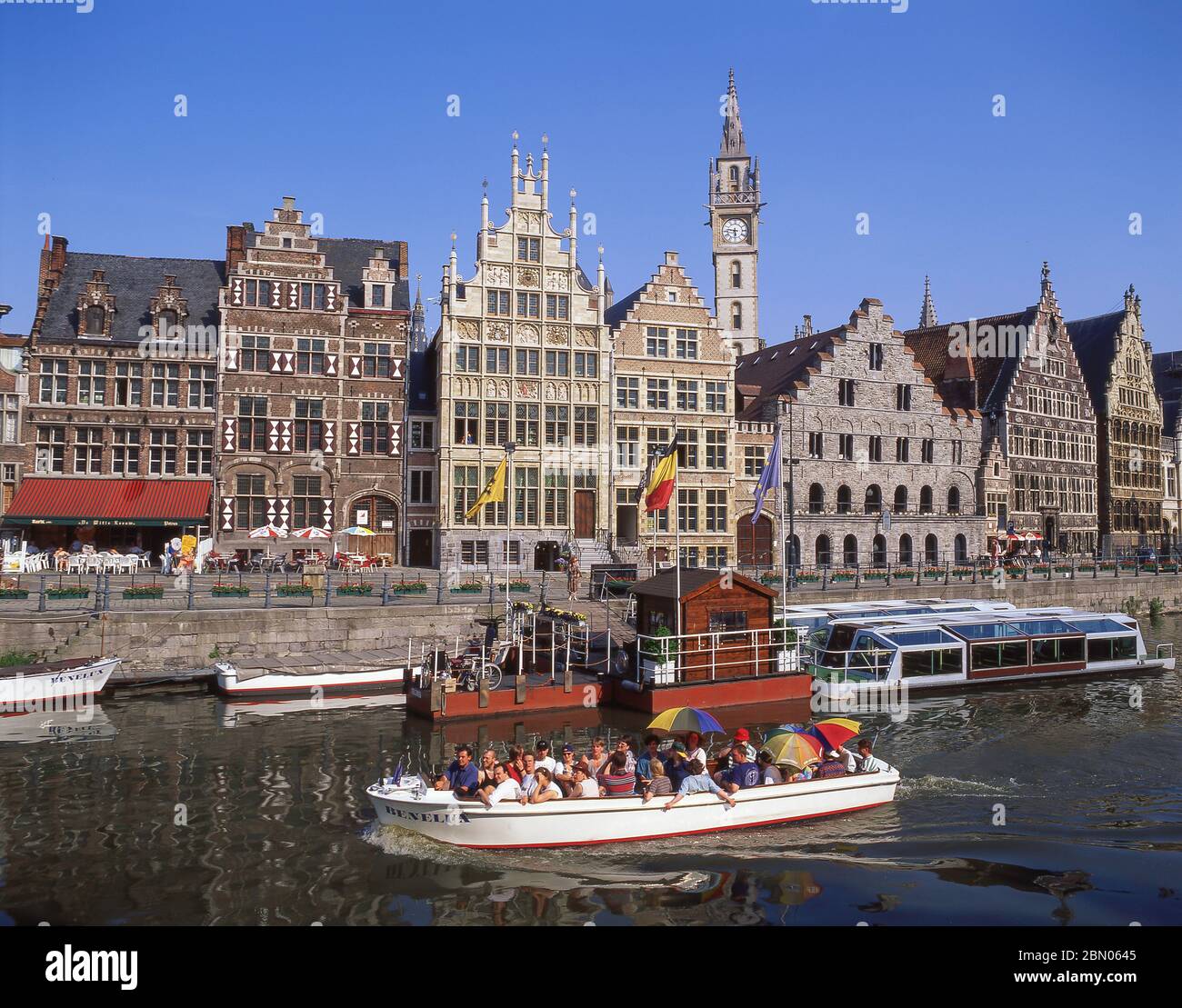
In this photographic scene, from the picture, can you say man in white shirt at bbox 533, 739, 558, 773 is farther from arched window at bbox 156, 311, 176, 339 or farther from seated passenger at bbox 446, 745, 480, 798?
arched window at bbox 156, 311, 176, 339

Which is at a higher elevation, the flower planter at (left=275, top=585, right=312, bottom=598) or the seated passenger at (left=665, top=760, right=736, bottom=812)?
the flower planter at (left=275, top=585, right=312, bottom=598)

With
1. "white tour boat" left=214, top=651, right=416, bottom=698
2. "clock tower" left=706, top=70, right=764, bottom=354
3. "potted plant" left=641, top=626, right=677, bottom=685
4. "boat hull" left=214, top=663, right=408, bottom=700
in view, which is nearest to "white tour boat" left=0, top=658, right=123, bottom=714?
"boat hull" left=214, top=663, right=408, bottom=700

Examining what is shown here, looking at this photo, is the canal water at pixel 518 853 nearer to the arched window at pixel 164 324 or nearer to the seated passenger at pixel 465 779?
the seated passenger at pixel 465 779

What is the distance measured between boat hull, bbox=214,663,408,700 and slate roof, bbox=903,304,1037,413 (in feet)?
150

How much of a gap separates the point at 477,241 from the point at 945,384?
34.9m

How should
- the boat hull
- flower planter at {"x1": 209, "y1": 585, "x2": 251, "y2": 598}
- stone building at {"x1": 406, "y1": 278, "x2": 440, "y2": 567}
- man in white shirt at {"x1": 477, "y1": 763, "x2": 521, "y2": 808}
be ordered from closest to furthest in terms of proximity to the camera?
man in white shirt at {"x1": 477, "y1": 763, "x2": 521, "y2": 808} < the boat hull < flower planter at {"x1": 209, "y1": 585, "x2": 251, "y2": 598} < stone building at {"x1": 406, "y1": 278, "x2": 440, "y2": 567}

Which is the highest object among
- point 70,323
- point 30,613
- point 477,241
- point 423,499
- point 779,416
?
point 477,241

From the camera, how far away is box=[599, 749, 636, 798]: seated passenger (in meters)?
17.3

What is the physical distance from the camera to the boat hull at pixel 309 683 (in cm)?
2820

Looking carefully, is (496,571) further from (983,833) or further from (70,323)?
(983,833)

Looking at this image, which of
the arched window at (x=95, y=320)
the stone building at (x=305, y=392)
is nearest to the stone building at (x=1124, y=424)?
the stone building at (x=305, y=392)

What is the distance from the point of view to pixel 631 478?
50.6 metres

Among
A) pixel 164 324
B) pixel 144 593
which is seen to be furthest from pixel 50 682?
pixel 164 324
